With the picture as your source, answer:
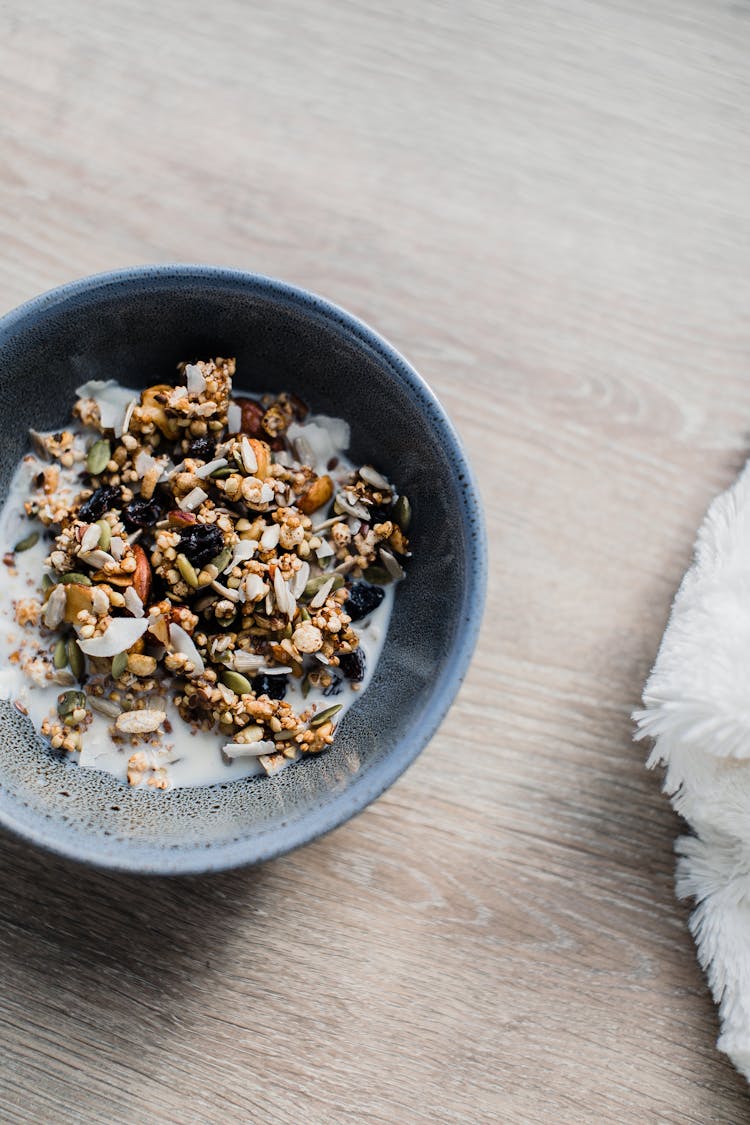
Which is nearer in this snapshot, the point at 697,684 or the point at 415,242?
the point at 697,684

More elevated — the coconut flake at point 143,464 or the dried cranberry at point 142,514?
the coconut flake at point 143,464

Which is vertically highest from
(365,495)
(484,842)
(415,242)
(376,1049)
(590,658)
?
(415,242)

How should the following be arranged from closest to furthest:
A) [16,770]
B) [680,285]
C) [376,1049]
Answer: [16,770]
[376,1049]
[680,285]

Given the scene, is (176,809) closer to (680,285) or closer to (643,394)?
(643,394)

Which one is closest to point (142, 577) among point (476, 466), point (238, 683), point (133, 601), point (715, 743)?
point (133, 601)

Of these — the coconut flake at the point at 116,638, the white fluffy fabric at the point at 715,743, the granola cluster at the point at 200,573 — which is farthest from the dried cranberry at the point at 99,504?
the white fluffy fabric at the point at 715,743

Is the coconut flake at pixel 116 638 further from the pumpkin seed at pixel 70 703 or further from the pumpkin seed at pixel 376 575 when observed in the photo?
the pumpkin seed at pixel 376 575

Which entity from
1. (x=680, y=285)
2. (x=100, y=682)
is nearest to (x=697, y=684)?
(x=680, y=285)

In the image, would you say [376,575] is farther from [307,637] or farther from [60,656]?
[60,656]
